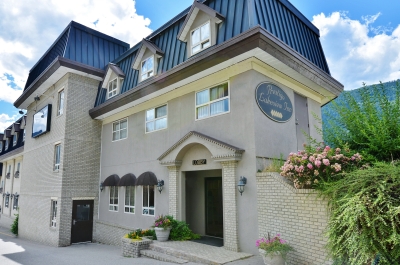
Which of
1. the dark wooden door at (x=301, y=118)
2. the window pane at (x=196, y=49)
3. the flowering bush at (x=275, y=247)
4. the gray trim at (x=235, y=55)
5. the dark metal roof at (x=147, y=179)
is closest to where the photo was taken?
the flowering bush at (x=275, y=247)

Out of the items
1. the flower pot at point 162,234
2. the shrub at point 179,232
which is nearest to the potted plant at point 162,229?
the flower pot at point 162,234

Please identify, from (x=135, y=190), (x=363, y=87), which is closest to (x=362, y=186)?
(x=363, y=87)

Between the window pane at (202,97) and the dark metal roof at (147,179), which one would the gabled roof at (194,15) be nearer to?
the window pane at (202,97)

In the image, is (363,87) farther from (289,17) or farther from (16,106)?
(16,106)

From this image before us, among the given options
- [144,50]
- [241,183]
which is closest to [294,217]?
[241,183]

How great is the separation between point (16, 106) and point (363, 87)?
22505 millimetres

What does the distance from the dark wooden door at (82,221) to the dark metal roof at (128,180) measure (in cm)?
312

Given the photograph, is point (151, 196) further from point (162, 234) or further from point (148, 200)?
point (162, 234)

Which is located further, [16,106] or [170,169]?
[16,106]

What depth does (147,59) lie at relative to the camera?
1369cm

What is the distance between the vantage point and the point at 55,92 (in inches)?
687

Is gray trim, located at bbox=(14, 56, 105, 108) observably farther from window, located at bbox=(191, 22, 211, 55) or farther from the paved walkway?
the paved walkway

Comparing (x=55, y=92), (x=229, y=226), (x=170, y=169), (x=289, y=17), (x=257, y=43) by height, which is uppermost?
(x=289, y=17)

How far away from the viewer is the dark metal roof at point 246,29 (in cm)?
974
